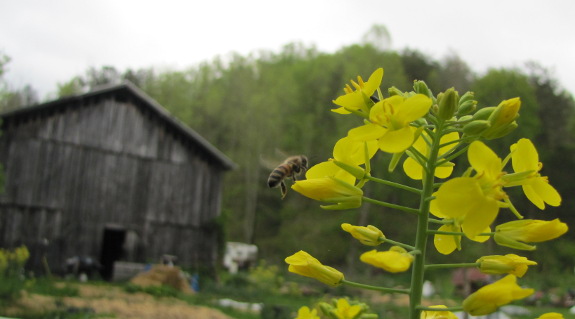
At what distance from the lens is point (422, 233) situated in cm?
122

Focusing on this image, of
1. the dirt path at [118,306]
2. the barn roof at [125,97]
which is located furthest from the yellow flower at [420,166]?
the barn roof at [125,97]

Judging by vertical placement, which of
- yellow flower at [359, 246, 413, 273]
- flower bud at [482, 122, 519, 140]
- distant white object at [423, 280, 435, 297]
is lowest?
distant white object at [423, 280, 435, 297]

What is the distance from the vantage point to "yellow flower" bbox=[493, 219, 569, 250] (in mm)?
1202

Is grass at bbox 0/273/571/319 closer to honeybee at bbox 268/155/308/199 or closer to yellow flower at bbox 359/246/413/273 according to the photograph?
honeybee at bbox 268/155/308/199

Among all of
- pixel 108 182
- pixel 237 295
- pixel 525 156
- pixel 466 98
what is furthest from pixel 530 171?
pixel 108 182

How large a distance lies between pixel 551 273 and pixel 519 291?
88.4ft

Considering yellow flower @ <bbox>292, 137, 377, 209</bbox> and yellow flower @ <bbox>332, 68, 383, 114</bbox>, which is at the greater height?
yellow flower @ <bbox>332, 68, 383, 114</bbox>

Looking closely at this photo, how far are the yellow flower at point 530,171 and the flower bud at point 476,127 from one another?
0.33ft

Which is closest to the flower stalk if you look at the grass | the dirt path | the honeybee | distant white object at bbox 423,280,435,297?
the honeybee

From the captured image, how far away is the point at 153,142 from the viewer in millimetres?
20203

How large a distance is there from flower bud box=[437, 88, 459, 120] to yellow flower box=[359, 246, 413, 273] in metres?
0.32

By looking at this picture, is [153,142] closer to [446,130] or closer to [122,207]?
Result: [122,207]

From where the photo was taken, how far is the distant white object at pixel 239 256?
106 ft

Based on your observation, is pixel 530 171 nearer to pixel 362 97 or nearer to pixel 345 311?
pixel 362 97
